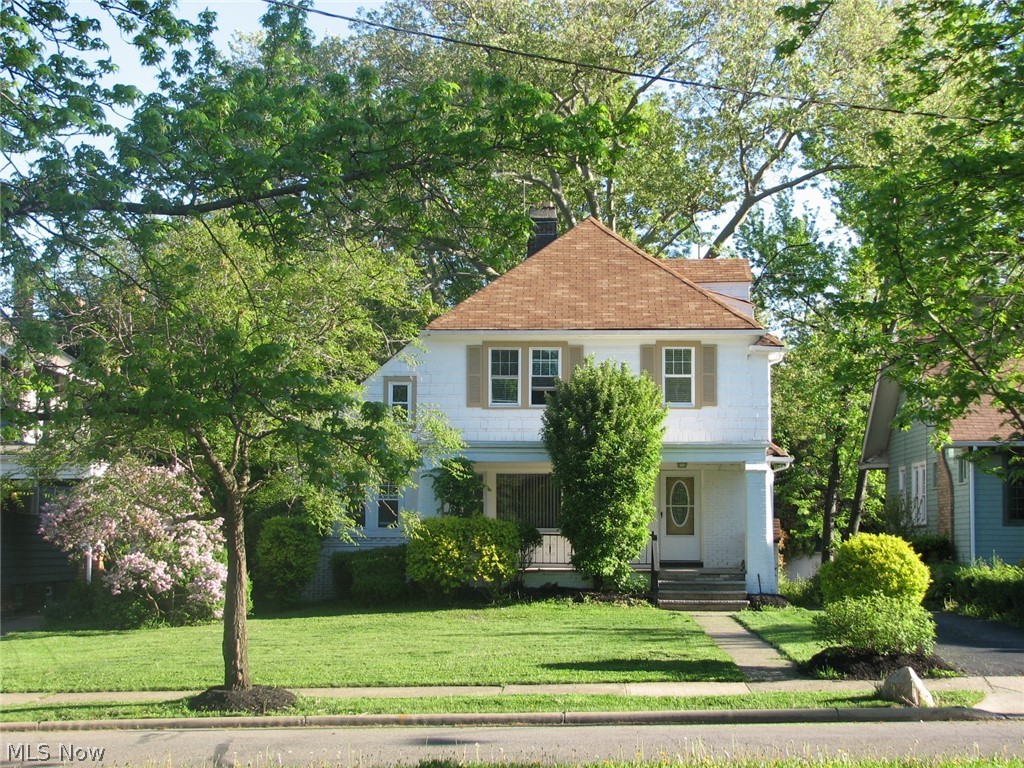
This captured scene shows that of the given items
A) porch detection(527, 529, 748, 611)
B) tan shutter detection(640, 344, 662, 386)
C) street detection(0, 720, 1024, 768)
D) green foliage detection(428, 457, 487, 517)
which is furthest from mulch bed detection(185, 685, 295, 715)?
tan shutter detection(640, 344, 662, 386)

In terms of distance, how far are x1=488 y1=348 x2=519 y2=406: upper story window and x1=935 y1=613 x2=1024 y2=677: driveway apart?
10423 millimetres

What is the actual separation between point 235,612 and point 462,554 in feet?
34.7

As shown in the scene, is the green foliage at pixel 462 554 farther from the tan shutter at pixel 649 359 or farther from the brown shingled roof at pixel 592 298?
the tan shutter at pixel 649 359

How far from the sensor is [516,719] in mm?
12242

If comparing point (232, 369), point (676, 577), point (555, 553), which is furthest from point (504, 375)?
point (232, 369)

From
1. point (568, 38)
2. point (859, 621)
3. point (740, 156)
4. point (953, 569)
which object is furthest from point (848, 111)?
point (859, 621)

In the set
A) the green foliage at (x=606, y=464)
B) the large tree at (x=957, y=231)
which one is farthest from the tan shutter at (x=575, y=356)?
the large tree at (x=957, y=231)

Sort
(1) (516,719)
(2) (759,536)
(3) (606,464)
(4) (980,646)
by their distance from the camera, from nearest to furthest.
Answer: (1) (516,719) < (4) (980,646) < (3) (606,464) < (2) (759,536)

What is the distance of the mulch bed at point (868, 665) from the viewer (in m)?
14.1

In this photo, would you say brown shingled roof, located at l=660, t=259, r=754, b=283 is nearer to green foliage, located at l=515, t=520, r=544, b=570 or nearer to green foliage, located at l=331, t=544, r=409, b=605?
green foliage, located at l=515, t=520, r=544, b=570

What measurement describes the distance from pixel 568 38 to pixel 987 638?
2011 cm

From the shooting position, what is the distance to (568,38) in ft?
104

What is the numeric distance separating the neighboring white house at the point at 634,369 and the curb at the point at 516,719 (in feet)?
39.3

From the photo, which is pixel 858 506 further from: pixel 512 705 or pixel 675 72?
pixel 512 705
